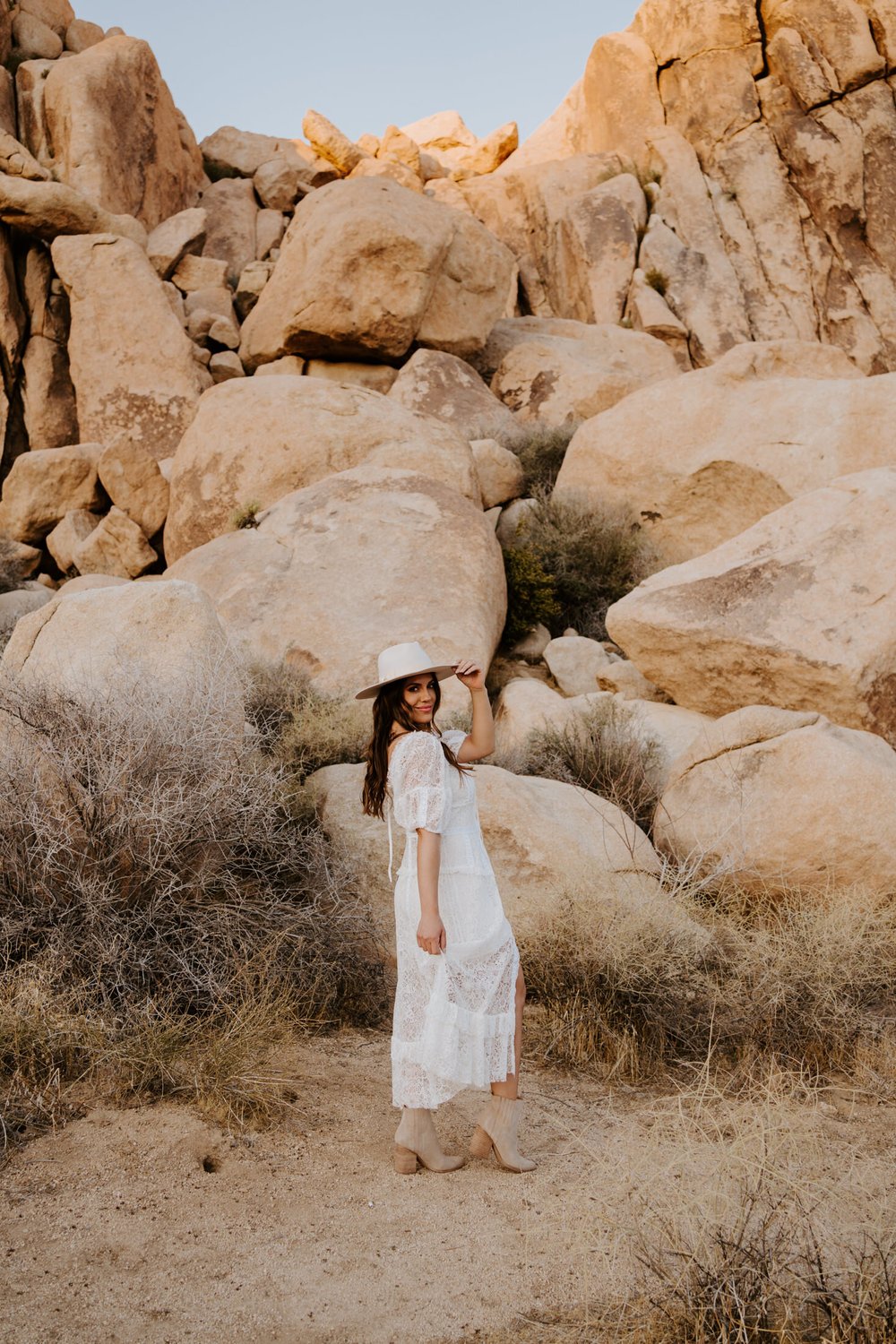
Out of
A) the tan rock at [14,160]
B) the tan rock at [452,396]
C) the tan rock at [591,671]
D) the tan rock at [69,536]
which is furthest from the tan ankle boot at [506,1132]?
the tan rock at [14,160]

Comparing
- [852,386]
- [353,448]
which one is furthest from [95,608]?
[852,386]

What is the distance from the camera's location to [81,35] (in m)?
21.5

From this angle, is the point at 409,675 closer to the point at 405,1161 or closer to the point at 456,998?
the point at 456,998

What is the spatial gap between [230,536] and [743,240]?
597 inches

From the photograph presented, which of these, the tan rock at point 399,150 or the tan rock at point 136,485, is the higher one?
the tan rock at point 399,150

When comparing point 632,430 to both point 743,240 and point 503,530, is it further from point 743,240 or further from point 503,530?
point 743,240

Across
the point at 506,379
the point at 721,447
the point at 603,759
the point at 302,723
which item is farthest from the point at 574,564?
the point at 506,379

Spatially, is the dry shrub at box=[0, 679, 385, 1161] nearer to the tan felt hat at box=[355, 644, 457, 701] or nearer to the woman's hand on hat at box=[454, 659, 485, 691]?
the tan felt hat at box=[355, 644, 457, 701]

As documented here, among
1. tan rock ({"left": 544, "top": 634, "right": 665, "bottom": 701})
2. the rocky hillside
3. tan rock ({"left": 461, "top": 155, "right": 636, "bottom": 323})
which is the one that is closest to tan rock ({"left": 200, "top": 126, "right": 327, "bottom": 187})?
the rocky hillside

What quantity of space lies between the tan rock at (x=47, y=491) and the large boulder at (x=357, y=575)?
3.65 meters

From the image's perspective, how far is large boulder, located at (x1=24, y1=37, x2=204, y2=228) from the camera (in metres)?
18.4

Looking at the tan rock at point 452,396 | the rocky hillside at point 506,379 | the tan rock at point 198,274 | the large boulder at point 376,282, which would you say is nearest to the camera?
the rocky hillside at point 506,379

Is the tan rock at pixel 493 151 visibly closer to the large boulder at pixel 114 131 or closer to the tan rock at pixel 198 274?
the large boulder at pixel 114 131

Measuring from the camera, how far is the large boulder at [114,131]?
60.4 feet
